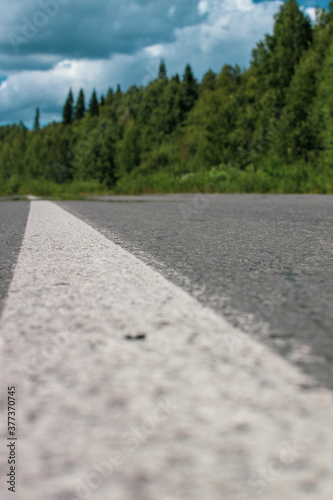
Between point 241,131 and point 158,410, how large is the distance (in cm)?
4920

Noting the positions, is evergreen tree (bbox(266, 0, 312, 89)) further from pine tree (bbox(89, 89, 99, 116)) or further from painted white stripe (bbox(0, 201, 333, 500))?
pine tree (bbox(89, 89, 99, 116))

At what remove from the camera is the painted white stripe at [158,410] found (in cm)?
89

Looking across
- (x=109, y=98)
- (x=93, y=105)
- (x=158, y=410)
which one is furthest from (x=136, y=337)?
(x=93, y=105)

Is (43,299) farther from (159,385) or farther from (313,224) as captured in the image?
(313,224)

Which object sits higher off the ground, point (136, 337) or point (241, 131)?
point (241, 131)

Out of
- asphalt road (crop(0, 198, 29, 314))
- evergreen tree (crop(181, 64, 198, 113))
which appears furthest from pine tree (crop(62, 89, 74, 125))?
asphalt road (crop(0, 198, 29, 314))

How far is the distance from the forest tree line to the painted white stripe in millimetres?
22379

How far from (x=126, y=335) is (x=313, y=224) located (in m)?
5.24

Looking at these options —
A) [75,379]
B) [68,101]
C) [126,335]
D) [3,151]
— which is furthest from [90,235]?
[68,101]

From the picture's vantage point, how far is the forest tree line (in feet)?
106

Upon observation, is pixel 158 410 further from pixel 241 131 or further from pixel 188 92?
pixel 188 92

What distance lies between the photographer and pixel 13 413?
113 cm

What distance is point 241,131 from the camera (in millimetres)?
48500

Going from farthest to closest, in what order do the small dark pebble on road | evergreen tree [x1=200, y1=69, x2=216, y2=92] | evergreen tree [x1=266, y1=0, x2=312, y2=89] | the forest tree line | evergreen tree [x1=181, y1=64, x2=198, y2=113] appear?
evergreen tree [x1=200, y1=69, x2=216, y2=92] → evergreen tree [x1=181, y1=64, x2=198, y2=113] → evergreen tree [x1=266, y1=0, x2=312, y2=89] → the forest tree line → the small dark pebble on road
